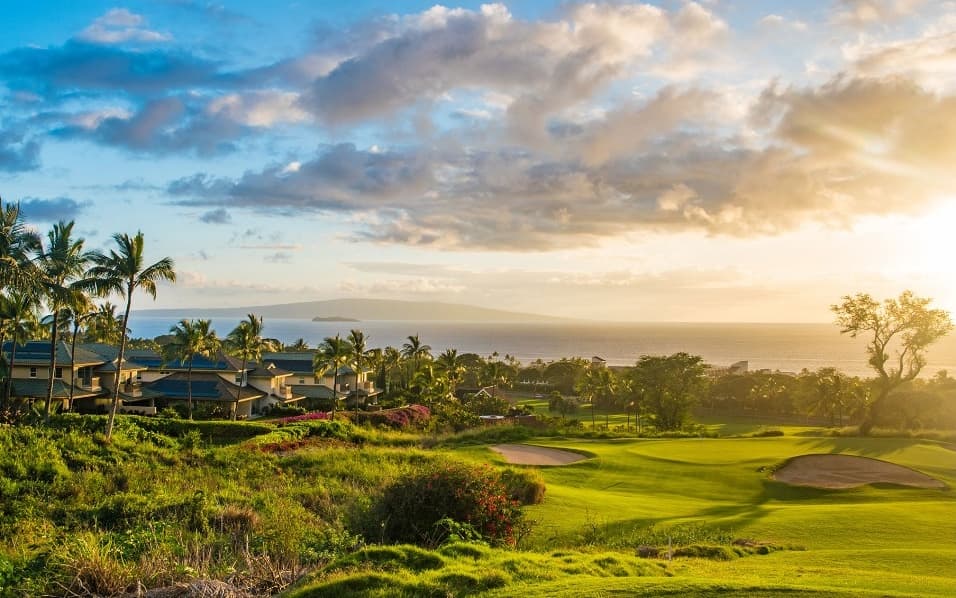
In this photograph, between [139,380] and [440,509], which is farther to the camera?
[139,380]

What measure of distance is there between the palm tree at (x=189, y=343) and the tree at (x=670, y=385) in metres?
38.1

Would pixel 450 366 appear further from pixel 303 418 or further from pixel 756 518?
pixel 756 518

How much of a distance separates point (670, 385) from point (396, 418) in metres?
26.7

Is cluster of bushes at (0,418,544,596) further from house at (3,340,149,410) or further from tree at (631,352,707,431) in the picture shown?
tree at (631,352,707,431)

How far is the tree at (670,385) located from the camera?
196ft

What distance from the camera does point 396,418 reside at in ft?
159

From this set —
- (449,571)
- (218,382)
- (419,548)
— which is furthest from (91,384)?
(449,571)

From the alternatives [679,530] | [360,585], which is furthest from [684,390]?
[360,585]

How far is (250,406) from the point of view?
182 ft

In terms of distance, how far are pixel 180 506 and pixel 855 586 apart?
14.3 meters

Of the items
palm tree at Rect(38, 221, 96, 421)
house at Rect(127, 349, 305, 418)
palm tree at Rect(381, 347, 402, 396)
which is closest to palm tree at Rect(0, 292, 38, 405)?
palm tree at Rect(38, 221, 96, 421)

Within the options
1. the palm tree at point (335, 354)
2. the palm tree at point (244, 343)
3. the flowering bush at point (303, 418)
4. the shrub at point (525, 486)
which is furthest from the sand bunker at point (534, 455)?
the palm tree at point (244, 343)

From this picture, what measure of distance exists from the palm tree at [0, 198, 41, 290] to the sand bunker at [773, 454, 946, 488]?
1150 inches

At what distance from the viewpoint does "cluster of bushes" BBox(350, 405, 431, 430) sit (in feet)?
155
